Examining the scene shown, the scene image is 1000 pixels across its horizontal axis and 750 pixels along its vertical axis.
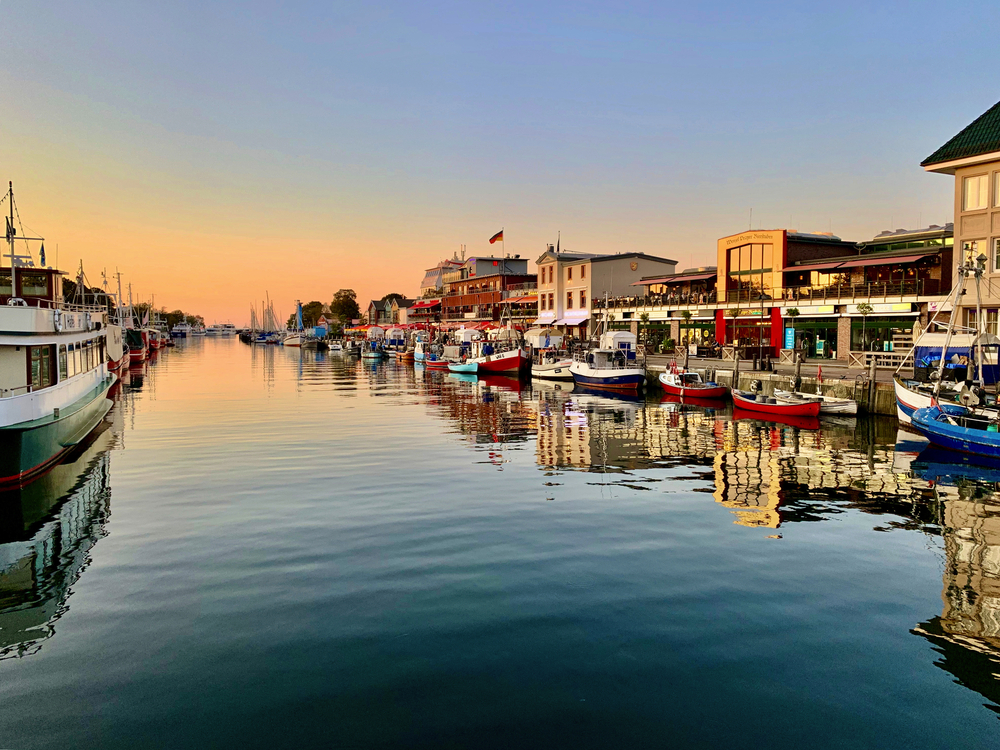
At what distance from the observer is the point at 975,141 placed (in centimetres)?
4003

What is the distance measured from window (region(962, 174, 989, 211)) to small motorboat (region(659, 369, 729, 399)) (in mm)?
17373

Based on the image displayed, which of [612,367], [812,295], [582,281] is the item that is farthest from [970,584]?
[582,281]

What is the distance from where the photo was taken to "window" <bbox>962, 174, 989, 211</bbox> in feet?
131

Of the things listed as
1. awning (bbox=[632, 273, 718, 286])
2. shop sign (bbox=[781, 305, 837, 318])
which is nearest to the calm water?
shop sign (bbox=[781, 305, 837, 318])

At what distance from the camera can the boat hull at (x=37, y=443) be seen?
20297 millimetres

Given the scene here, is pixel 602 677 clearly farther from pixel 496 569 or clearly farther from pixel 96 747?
pixel 96 747

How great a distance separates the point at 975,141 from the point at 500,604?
4291cm

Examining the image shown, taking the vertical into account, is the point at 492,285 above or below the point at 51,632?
above

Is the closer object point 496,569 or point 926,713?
point 926,713

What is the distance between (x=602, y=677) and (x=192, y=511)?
13.0 meters

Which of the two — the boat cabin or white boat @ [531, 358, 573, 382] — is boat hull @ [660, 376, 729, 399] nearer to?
white boat @ [531, 358, 573, 382]

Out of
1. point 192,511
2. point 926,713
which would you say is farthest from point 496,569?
point 192,511

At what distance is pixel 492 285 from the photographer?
113875 mm

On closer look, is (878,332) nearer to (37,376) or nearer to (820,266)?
(820,266)
